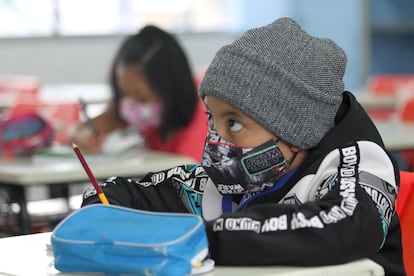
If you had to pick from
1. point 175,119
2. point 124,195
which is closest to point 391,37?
point 175,119

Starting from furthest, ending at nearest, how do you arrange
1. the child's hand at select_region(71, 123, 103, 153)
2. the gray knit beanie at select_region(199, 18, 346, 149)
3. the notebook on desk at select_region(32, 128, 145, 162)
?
1. the child's hand at select_region(71, 123, 103, 153)
2. the notebook on desk at select_region(32, 128, 145, 162)
3. the gray knit beanie at select_region(199, 18, 346, 149)

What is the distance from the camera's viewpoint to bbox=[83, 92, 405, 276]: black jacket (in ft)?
4.95

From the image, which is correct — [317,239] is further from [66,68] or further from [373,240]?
[66,68]

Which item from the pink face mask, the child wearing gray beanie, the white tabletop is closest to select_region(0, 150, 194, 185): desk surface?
the pink face mask

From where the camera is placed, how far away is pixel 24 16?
27.2ft

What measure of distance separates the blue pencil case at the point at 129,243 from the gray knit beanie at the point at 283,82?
0.94 feet

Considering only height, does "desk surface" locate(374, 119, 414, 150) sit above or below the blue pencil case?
below

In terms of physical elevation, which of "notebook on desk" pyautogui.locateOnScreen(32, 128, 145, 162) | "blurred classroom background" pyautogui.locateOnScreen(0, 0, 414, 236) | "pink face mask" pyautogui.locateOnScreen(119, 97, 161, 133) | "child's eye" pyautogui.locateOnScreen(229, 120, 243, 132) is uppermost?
"child's eye" pyautogui.locateOnScreen(229, 120, 243, 132)

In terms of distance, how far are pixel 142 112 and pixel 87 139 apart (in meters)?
0.26

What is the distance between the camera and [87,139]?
147 inches

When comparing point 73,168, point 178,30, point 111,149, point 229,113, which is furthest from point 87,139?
point 178,30

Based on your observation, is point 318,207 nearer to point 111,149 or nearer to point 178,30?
point 111,149

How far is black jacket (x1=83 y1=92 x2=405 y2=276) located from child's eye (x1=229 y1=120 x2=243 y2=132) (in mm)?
136

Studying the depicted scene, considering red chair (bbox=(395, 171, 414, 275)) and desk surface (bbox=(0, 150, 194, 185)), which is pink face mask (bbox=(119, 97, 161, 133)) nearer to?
desk surface (bbox=(0, 150, 194, 185))
